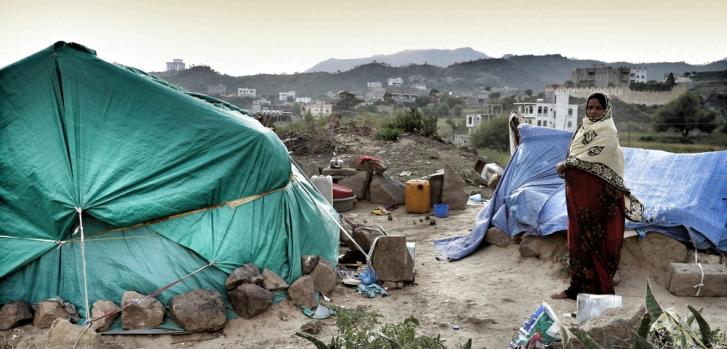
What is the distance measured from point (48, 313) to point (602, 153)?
15.1ft

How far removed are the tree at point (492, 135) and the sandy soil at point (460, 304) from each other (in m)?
29.5

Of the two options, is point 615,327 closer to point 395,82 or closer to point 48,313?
point 48,313

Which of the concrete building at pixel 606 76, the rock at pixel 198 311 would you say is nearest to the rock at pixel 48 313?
the rock at pixel 198 311

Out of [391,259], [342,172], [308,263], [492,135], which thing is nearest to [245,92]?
[492,135]

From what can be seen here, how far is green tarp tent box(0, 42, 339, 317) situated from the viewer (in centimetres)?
504

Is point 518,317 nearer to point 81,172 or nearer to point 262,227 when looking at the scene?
point 262,227

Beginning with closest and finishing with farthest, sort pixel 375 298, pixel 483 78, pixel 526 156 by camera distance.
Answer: pixel 375 298 → pixel 526 156 → pixel 483 78

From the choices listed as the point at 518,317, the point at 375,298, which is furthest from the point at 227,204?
the point at 518,317

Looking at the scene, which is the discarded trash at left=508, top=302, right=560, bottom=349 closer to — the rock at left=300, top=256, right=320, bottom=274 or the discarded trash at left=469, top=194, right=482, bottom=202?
the rock at left=300, top=256, right=320, bottom=274

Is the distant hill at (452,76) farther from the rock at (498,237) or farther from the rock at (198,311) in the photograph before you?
the rock at (198,311)

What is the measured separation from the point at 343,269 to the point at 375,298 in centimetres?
76

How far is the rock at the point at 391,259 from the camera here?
601 cm

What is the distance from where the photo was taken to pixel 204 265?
5223mm

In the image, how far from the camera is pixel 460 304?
561 centimetres
